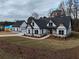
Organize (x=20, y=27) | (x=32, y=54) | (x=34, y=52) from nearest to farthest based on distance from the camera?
1. (x=32, y=54)
2. (x=34, y=52)
3. (x=20, y=27)

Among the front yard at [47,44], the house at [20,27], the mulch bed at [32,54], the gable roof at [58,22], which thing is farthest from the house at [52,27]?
the mulch bed at [32,54]

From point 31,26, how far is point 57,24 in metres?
7.43

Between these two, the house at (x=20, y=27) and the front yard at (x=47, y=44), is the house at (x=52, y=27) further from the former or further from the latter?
the house at (x=20, y=27)

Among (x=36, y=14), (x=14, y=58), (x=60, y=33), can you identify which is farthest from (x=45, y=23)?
(x=36, y=14)

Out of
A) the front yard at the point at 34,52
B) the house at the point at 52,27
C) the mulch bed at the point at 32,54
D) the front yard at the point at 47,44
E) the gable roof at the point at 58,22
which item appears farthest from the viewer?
the gable roof at the point at 58,22

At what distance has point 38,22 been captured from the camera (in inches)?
1672

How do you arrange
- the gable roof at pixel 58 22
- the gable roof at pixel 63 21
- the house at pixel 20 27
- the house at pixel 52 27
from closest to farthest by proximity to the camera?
1. the house at pixel 52 27
2. the gable roof at pixel 63 21
3. the gable roof at pixel 58 22
4. the house at pixel 20 27

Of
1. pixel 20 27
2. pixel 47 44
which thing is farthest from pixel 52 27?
pixel 20 27

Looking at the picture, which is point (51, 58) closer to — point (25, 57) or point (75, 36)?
point (25, 57)

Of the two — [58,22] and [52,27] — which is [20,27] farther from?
[58,22]

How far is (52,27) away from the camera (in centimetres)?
3981

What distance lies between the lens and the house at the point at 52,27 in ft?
124

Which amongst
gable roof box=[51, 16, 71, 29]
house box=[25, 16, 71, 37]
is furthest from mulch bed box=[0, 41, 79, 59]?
gable roof box=[51, 16, 71, 29]

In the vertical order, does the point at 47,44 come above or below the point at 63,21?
below
